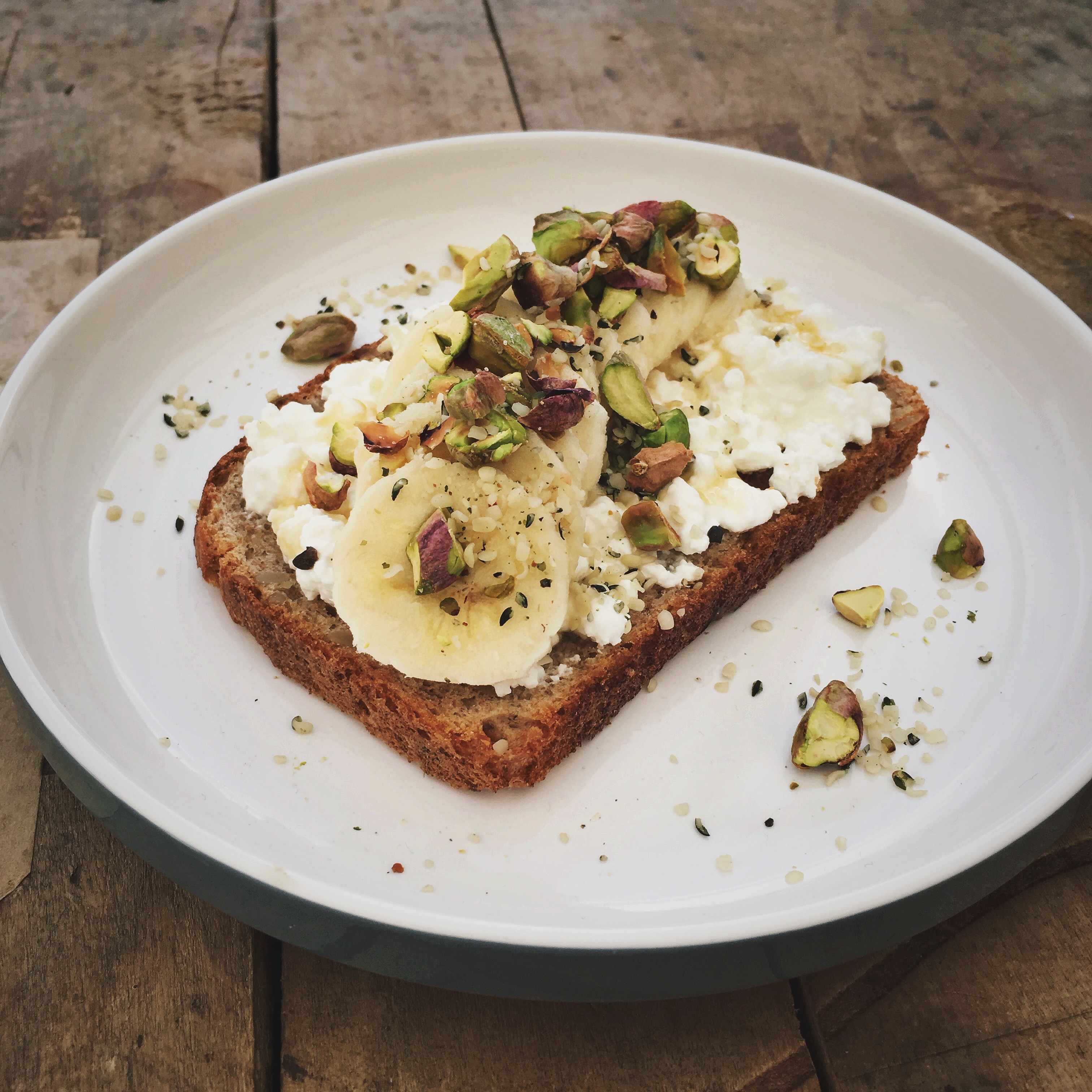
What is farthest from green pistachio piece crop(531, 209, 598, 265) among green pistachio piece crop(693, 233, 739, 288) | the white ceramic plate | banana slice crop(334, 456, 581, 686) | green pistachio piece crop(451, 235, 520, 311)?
the white ceramic plate

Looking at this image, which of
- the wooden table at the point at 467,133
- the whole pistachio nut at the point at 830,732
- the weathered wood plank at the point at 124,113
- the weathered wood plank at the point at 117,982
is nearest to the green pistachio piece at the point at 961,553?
the whole pistachio nut at the point at 830,732

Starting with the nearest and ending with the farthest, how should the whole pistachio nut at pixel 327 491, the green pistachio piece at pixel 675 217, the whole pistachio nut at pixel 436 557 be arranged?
the whole pistachio nut at pixel 436 557 < the whole pistachio nut at pixel 327 491 < the green pistachio piece at pixel 675 217

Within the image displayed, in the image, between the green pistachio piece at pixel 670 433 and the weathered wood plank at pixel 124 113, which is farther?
the weathered wood plank at pixel 124 113

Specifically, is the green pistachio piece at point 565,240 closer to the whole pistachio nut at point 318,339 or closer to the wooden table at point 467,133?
the whole pistachio nut at point 318,339

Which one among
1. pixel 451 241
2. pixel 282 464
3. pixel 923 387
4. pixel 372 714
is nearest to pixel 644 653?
pixel 372 714

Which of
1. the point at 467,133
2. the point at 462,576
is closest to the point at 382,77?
the point at 467,133

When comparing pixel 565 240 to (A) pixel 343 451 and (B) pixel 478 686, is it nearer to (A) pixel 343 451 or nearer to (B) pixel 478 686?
(A) pixel 343 451

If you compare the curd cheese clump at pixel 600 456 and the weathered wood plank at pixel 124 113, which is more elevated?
the curd cheese clump at pixel 600 456

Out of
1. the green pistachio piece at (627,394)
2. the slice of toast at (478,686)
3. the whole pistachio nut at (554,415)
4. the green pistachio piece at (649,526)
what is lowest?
the slice of toast at (478,686)
